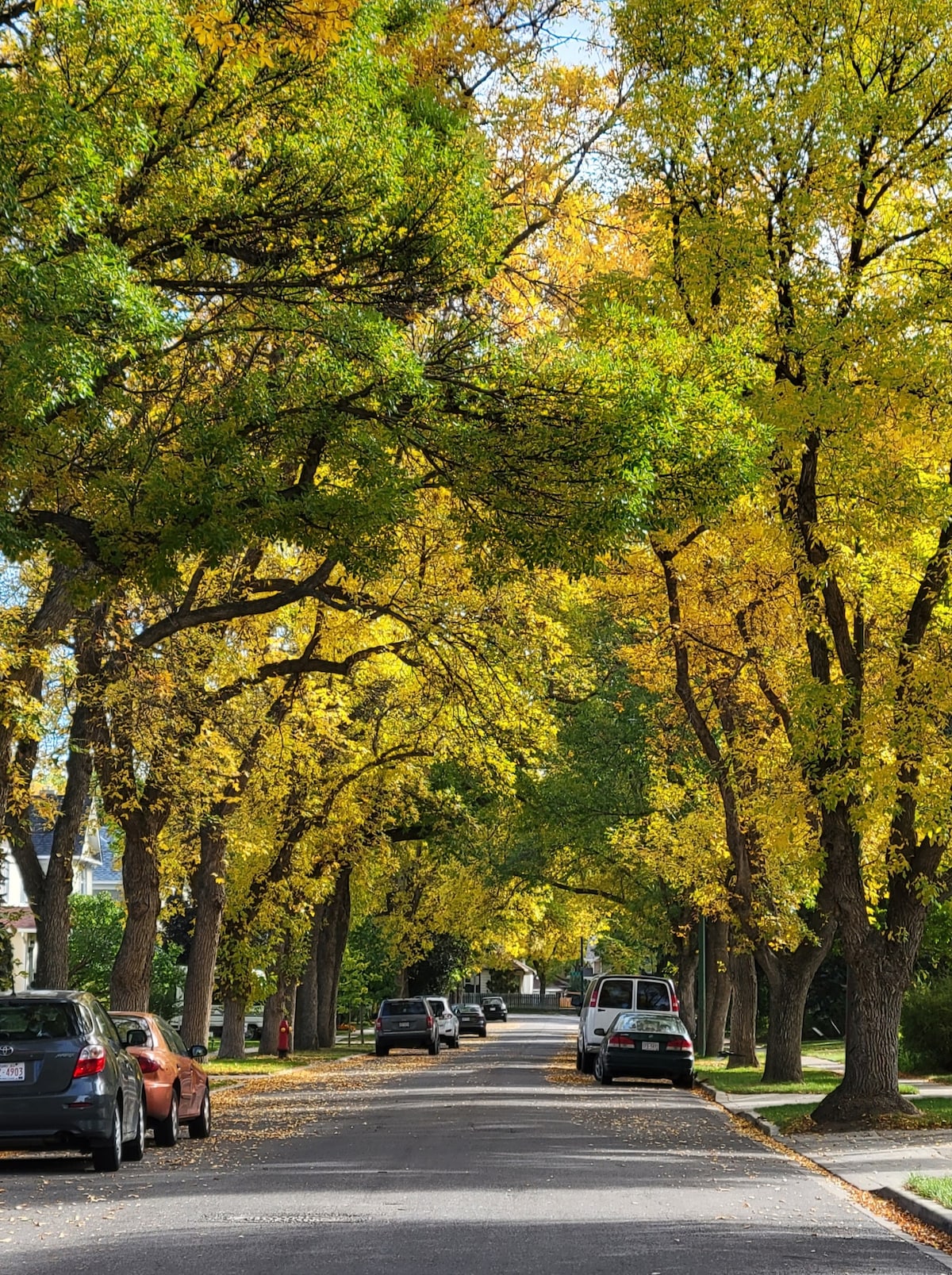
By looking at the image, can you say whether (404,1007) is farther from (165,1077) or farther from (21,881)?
(165,1077)

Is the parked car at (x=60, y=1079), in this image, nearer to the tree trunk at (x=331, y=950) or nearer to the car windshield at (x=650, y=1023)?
the car windshield at (x=650, y=1023)

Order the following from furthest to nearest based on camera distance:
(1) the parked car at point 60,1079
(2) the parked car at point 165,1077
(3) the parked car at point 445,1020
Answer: (3) the parked car at point 445,1020 → (2) the parked car at point 165,1077 → (1) the parked car at point 60,1079

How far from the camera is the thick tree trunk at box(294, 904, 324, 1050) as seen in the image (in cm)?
4656

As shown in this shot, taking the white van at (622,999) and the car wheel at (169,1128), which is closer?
the car wheel at (169,1128)

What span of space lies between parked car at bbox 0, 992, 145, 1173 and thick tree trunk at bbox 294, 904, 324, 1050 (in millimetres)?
31930

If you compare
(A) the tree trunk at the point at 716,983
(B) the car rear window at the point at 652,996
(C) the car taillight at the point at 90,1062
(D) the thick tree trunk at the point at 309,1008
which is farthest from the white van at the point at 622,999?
(C) the car taillight at the point at 90,1062

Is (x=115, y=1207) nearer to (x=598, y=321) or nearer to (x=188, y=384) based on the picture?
(x=188, y=384)

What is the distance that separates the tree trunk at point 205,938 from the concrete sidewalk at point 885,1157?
12.8 m

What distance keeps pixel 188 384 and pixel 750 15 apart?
8.01 m

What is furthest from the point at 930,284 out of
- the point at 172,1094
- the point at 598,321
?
the point at 172,1094

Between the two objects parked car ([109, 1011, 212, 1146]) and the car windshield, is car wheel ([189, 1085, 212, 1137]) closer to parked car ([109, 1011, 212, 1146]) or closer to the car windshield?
parked car ([109, 1011, 212, 1146])

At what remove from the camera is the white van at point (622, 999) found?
35125 mm

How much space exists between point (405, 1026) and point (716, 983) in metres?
9.78

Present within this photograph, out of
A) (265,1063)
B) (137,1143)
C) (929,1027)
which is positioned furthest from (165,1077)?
(265,1063)
